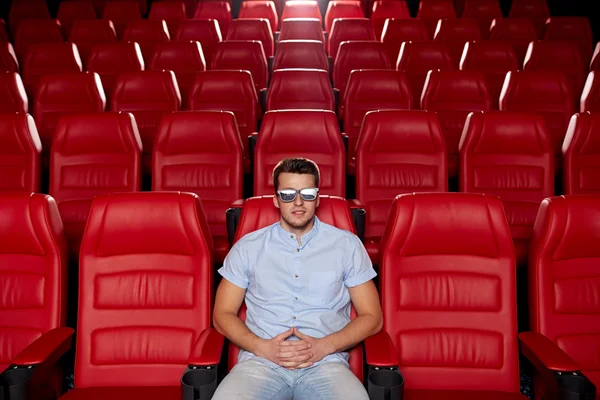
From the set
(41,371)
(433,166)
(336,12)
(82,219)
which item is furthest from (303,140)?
(336,12)

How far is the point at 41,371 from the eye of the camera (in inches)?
62.7

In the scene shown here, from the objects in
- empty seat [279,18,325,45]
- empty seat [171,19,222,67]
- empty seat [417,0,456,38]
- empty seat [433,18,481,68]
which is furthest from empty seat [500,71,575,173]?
empty seat [417,0,456,38]

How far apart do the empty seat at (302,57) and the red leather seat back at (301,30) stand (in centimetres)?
93

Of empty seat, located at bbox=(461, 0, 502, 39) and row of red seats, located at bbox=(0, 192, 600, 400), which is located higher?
empty seat, located at bbox=(461, 0, 502, 39)

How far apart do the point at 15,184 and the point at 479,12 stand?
18.2 ft

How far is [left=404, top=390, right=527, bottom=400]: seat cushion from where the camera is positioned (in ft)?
5.76

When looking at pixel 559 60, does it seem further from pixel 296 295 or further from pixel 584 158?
pixel 296 295

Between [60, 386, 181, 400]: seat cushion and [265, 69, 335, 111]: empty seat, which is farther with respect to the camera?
[265, 69, 335, 111]: empty seat

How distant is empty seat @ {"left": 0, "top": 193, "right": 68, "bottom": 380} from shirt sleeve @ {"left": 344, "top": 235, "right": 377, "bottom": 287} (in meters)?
0.85

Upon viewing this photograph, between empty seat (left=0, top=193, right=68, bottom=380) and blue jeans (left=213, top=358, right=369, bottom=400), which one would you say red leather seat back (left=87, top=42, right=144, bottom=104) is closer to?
empty seat (left=0, top=193, right=68, bottom=380)

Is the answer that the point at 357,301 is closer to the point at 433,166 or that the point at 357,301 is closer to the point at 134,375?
the point at 134,375

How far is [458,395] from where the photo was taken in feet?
5.83

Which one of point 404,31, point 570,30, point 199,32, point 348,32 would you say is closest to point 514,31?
point 570,30

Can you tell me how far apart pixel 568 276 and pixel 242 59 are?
3527mm
